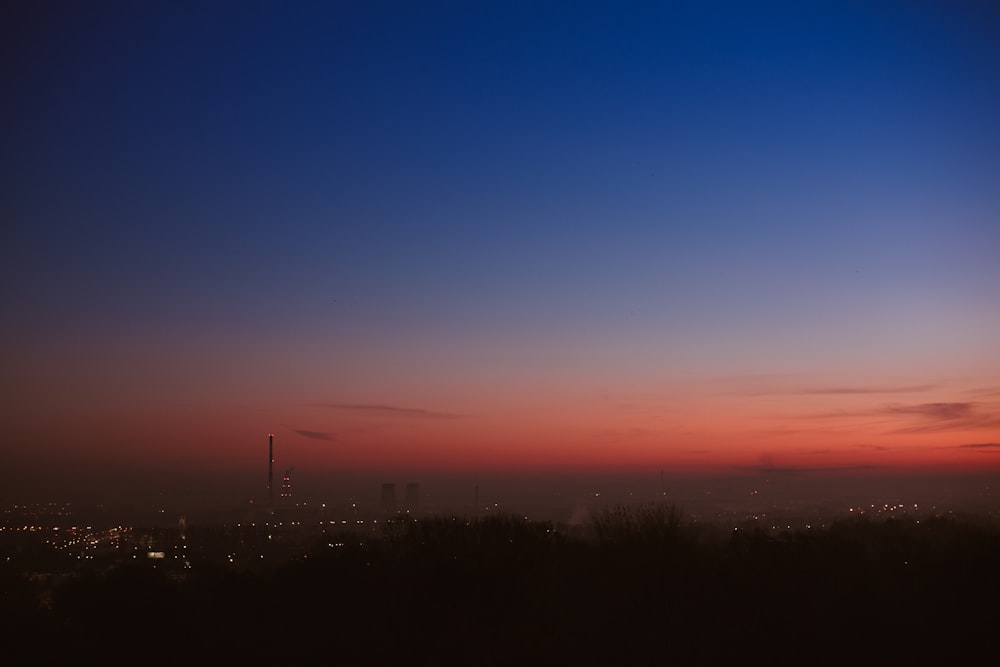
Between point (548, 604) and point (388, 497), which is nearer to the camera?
point (548, 604)

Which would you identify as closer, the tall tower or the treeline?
the treeline

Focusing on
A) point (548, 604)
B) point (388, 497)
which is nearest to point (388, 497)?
point (388, 497)

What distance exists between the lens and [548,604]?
17.2 m

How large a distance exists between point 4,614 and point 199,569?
17.9 feet

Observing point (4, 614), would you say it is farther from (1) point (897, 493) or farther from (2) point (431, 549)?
(1) point (897, 493)

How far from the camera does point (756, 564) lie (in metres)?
19.6

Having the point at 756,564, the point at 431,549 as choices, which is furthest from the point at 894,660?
the point at 431,549

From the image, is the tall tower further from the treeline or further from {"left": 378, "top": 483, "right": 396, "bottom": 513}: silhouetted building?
the treeline

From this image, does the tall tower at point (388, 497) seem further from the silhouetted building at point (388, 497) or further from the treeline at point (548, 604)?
the treeline at point (548, 604)

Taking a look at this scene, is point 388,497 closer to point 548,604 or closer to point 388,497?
point 388,497

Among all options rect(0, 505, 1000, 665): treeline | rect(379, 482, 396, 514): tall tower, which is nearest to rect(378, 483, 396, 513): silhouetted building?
rect(379, 482, 396, 514): tall tower

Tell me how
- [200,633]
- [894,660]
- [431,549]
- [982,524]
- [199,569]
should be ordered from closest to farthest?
[894,660] → [200,633] → [431,549] → [199,569] → [982,524]

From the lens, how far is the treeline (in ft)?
51.0

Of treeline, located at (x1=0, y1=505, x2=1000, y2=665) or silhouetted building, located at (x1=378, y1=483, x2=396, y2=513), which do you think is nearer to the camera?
treeline, located at (x1=0, y1=505, x2=1000, y2=665)
